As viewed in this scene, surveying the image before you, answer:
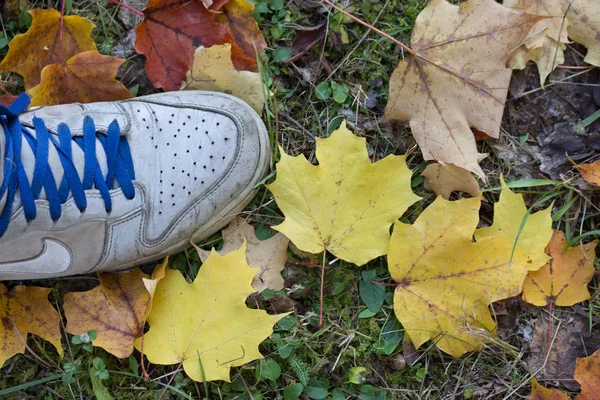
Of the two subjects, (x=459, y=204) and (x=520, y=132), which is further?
(x=520, y=132)

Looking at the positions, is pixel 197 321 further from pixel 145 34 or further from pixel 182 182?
pixel 145 34

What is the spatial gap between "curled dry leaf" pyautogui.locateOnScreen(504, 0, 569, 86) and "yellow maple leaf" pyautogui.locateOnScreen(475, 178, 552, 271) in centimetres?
36

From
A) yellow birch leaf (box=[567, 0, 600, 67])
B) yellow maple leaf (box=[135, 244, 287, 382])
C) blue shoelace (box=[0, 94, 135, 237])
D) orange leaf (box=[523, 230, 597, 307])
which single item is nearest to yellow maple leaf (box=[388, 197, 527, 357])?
orange leaf (box=[523, 230, 597, 307])

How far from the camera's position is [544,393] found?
5.01 ft

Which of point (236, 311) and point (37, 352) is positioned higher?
point (236, 311)

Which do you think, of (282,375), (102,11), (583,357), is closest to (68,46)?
(102,11)

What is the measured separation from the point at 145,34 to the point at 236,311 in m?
0.79

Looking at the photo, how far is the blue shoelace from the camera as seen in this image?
1419 millimetres

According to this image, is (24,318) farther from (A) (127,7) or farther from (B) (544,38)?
A: (B) (544,38)

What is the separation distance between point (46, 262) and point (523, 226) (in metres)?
1.21

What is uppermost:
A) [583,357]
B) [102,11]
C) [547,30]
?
[547,30]

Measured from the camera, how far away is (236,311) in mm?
1483

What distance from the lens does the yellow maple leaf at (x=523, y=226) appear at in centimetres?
152

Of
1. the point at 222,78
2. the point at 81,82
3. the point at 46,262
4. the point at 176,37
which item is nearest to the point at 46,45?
the point at 81,82
